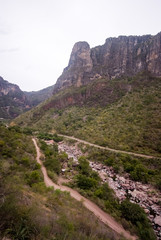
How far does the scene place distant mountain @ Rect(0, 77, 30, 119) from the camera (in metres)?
87.6

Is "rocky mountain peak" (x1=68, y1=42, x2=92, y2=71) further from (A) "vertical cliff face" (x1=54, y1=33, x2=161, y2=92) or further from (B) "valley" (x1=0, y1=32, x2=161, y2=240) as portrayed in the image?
(B) "valley" (x1=0, y1=32, x2=161, y2=240)

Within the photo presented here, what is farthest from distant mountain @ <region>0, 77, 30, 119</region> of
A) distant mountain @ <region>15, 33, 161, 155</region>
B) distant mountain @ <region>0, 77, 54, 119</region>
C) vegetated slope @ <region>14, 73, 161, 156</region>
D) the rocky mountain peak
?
the rocky mountain peak

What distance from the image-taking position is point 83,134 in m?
28.3

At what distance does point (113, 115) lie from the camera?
103 feet

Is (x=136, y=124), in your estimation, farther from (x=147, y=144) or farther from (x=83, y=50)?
(x=83, y=50)

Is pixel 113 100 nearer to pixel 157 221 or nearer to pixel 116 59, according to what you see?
pixel 116 59

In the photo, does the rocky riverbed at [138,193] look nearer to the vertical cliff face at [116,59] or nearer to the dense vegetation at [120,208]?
the dense vegetation at [120,208]

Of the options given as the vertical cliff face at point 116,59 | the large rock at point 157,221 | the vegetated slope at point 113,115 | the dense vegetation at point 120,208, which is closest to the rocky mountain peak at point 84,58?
the vertical cliff face at point 116,59

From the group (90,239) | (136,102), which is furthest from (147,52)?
(90,239)

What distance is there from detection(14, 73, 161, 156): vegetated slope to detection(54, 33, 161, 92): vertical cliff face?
1040cm

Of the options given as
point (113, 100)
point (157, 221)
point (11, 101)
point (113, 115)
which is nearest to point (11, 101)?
point (11, 101)

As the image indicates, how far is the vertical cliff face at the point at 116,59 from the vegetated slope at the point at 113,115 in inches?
409

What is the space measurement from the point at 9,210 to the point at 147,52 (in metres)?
69.0

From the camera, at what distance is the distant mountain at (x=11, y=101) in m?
87.6
